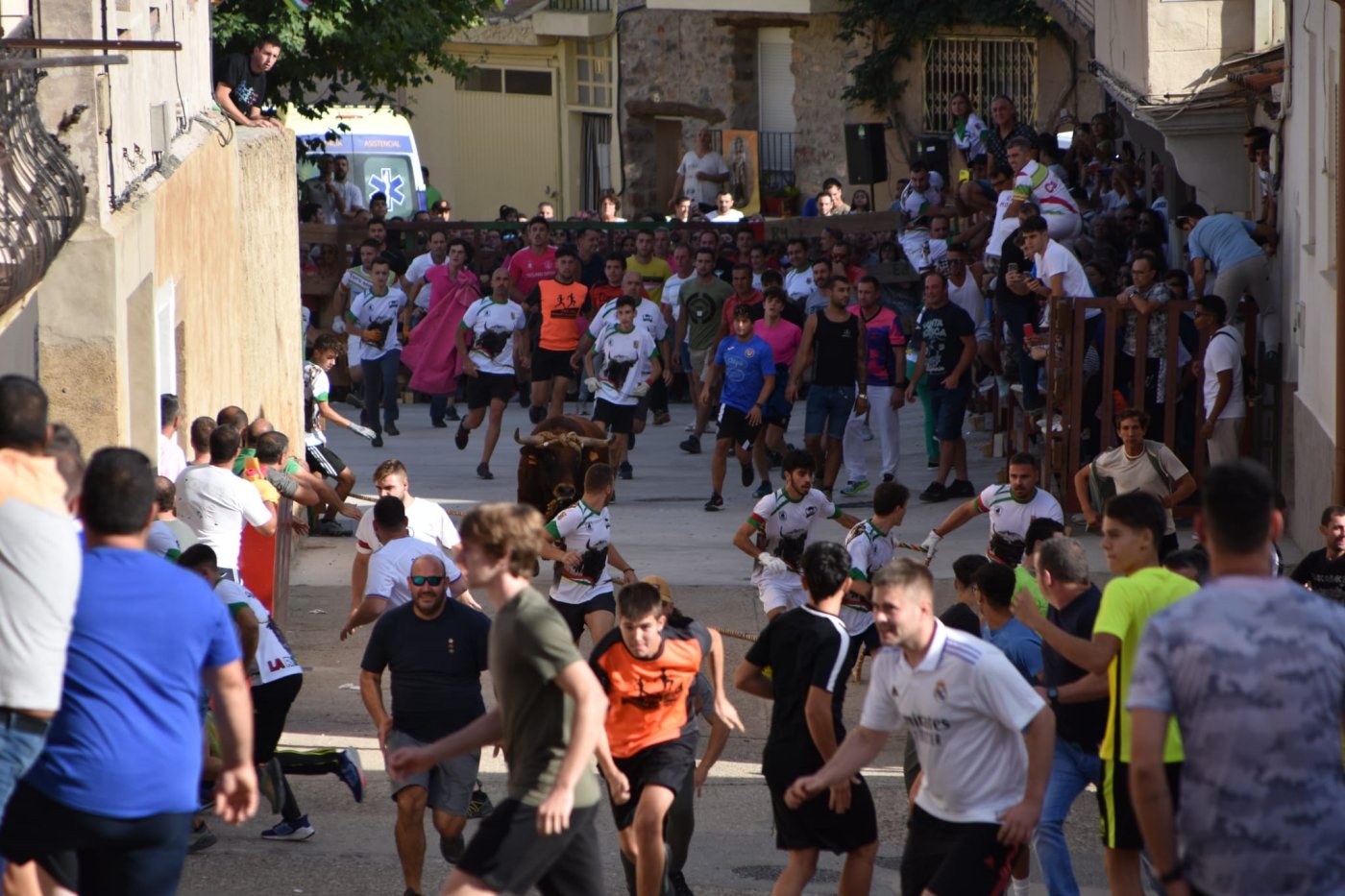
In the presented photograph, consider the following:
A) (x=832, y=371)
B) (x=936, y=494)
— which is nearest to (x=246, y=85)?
(x=832, y=371)

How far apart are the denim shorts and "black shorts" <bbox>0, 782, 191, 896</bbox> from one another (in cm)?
1126

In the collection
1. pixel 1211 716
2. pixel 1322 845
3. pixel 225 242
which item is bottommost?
pixel 1322 845

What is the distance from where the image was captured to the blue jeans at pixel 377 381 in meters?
19.6

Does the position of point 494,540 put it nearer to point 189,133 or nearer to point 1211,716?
point 1211,716

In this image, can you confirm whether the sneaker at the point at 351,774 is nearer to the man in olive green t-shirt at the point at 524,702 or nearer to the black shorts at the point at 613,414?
the man in olive green t-shirt at the point at 524,702

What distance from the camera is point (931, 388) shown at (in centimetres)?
1605

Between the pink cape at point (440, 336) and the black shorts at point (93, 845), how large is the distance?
625 inches

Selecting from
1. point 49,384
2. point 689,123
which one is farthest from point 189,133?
point 689,123

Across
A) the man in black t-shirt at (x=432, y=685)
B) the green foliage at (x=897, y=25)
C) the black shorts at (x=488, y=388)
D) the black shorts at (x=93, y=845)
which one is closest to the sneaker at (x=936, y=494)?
the black shorts at (x=488, y=388)

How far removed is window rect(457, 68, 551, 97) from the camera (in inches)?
1539

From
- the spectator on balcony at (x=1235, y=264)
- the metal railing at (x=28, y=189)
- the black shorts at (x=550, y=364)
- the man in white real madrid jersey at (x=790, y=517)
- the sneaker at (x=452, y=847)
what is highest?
the metal railing at (x=28, y=189)

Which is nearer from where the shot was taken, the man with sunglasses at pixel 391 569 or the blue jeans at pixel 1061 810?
the blue jeans at pixel 1061 810

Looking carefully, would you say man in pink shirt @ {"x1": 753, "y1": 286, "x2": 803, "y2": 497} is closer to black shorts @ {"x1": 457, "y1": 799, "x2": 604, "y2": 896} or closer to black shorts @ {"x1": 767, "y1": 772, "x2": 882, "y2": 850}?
black shorts @ {"x1": 767, "y1": 772, "x2": 882, "y2": 850}

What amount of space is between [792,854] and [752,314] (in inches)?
Result: 414
